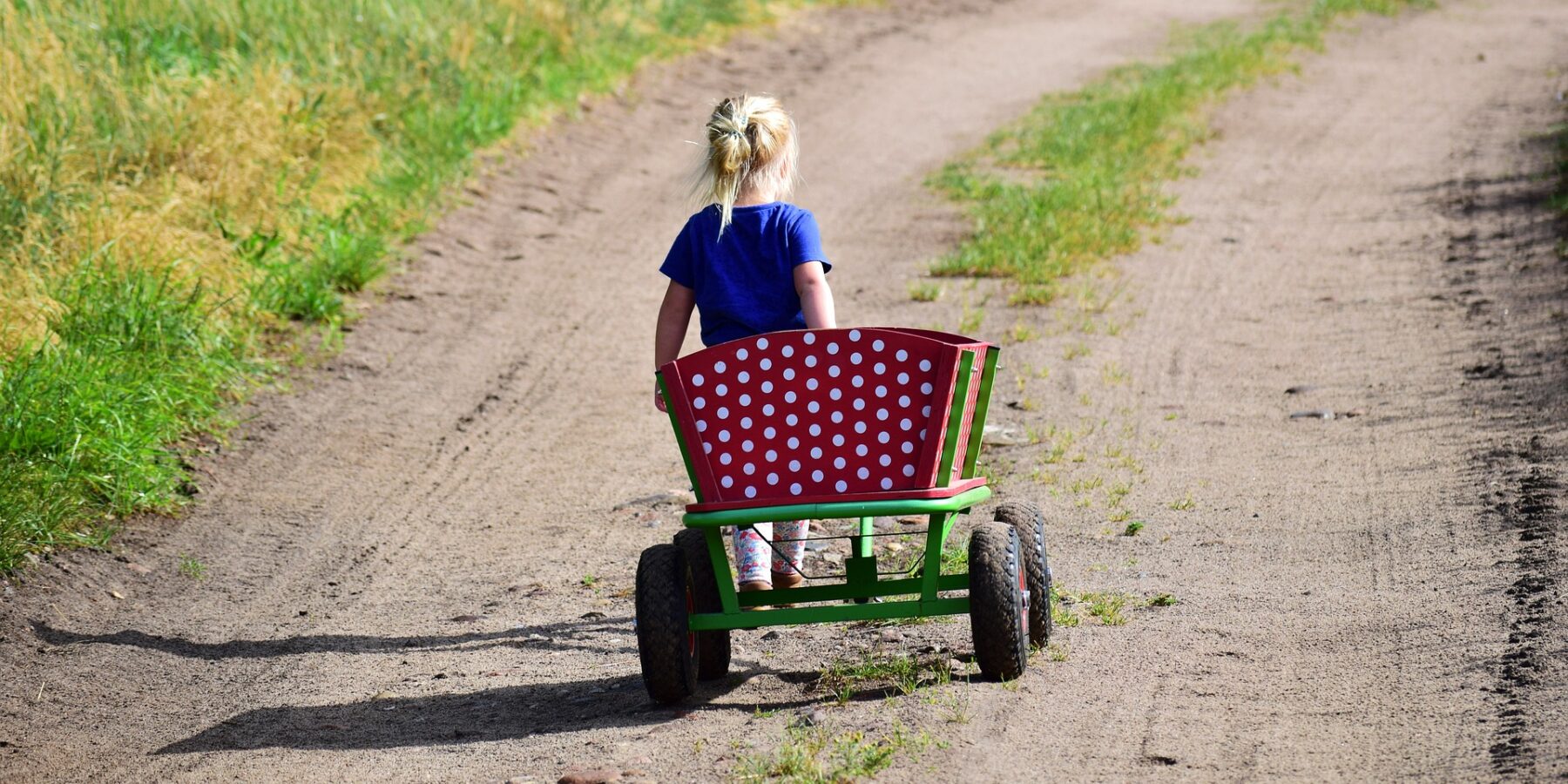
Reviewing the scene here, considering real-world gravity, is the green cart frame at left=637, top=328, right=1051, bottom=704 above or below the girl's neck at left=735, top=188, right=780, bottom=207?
below

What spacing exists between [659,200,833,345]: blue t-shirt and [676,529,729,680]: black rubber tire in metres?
0.61

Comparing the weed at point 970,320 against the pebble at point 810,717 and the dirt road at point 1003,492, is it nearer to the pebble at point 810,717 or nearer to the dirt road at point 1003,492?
the dirt road at point 1003,492

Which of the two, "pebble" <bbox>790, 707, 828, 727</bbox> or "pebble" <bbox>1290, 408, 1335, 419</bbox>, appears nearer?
"pebble" <bbox>790, 707, 828, 727</bbox>

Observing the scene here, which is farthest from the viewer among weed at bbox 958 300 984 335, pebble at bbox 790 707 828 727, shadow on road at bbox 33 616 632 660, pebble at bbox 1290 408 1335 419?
weed at bbox 958 300 984 335

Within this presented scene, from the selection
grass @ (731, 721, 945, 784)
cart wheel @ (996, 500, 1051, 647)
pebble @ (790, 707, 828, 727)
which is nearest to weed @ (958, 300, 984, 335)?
cart wheel @ (996, 500, 1051, 647)

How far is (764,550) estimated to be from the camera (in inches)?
184

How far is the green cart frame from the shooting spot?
4.14 m

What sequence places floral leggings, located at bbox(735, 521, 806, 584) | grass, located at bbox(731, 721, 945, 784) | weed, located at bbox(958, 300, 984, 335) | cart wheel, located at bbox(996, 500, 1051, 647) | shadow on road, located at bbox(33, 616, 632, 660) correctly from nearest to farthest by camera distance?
grass, located at bbox(731, 721, 945, 784), cart wheel, located at bbox(996, 500, 1051, 647), floral leggings, located at bbox(735, 521, 806, 584), shadow on road, located at bbox(33, 616, 632, 660), weed, located at bbox(958, 300, 984, 335)

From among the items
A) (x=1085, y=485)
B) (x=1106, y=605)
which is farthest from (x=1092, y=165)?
(x=1106, y=605)

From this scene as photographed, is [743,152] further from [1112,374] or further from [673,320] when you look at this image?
[1112,374]

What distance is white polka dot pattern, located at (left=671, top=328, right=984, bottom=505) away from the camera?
4148mm

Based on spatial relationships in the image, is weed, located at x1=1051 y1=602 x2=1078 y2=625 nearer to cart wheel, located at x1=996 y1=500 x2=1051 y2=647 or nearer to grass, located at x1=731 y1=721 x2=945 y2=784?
cart wheel, located at x1=996 y1=500 x2=1051 y2=647

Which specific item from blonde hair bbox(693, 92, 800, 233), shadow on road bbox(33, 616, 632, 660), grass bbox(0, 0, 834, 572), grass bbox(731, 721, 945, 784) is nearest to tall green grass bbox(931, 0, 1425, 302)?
grass bbox(0, 0, 834, 572)

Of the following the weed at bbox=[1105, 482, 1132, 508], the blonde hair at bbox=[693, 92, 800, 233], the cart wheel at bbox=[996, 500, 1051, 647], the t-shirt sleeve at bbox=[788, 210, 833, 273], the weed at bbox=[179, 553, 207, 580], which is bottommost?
the weed at bbox=[179, 553, 207, 580]
